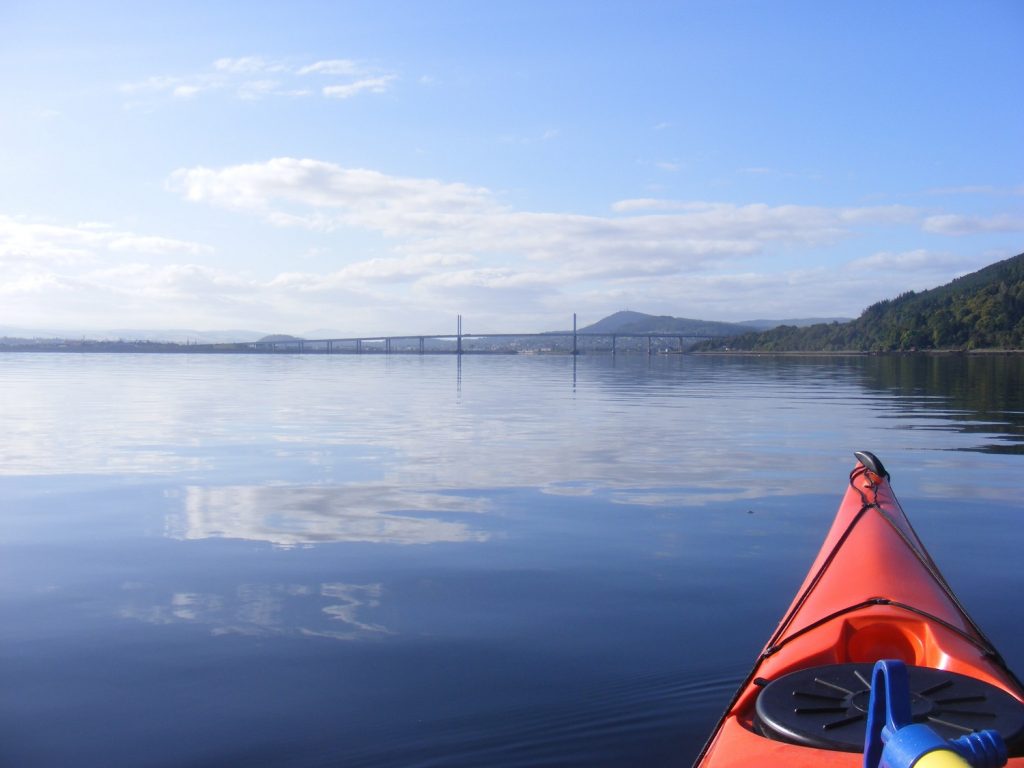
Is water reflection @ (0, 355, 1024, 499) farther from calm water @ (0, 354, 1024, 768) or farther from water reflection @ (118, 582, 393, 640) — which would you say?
water reflection @ (118, 582, 393, 640)

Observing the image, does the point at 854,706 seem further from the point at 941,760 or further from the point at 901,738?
the point at 941,760

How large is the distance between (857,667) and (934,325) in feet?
388

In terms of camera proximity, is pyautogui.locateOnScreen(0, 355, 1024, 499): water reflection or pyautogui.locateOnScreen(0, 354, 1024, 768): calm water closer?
pyautogui.locateOnScreen(0, 354, 1024, 768): calm water

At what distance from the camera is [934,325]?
110062 mm

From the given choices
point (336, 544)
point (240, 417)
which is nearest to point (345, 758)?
point (336, 544)

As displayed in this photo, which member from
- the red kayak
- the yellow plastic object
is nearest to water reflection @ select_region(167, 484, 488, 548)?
the red kayak

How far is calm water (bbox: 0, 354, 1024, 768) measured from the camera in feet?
15.3

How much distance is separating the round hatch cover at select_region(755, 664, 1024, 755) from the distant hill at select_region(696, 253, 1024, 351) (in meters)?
106

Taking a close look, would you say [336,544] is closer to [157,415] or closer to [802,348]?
[157,415]

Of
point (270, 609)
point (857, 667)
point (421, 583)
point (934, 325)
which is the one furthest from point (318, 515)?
point (934, 325)

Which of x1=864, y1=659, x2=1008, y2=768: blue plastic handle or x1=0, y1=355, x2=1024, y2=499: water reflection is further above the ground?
x1=864, y1=659, x2=1008, y2=768: blue plastic handle

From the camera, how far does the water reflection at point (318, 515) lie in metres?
8.79

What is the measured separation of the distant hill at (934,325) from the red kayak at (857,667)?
342ft

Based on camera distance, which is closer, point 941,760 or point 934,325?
point 941,760
